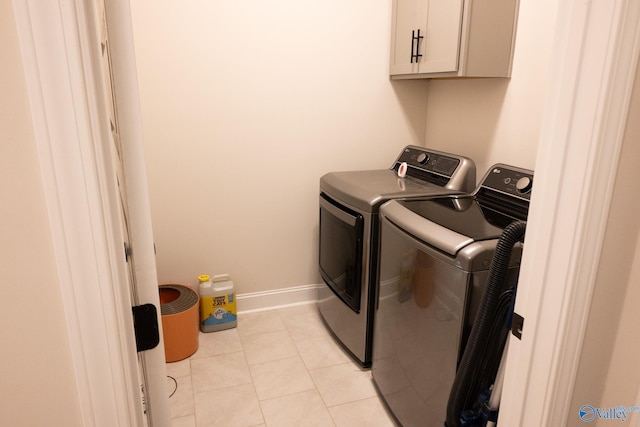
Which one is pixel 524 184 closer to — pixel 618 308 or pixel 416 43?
pixel 416 43

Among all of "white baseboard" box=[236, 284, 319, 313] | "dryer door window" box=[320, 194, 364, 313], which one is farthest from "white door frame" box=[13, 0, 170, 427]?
"white baseboard" box=[236, 284, 319, 313]

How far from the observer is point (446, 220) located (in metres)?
1.71

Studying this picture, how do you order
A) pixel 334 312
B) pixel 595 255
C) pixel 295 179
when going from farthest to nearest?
pixel 295 179, pixel 334 312, pixel 595 255

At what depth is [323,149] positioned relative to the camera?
279 cm

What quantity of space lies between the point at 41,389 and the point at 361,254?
1.63 metres

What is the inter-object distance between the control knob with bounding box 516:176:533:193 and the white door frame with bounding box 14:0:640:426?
108 centimetres

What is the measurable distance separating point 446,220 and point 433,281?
257mm

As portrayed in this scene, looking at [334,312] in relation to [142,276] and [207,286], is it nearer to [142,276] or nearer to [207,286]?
[207,286]

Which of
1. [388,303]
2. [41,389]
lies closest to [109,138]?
[41,389]

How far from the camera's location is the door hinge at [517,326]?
91 cm

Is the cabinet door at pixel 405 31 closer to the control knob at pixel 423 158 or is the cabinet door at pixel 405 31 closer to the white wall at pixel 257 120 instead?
the white wall at pixel 257 120

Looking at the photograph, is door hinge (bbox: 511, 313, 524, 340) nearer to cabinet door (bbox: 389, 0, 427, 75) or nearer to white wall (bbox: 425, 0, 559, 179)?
white wall (bbox: 425, 0, 559, 179)

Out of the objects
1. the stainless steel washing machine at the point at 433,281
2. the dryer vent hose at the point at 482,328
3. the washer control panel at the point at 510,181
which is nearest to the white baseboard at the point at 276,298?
Result: the stainless steel washing machine at the point at 433,281

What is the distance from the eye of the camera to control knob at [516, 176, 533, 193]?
72.9 inches
